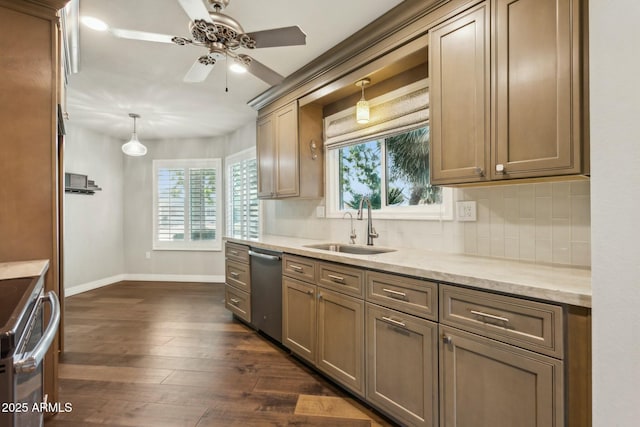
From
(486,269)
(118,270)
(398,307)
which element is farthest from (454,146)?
(118,270)

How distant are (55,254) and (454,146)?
2275 mm

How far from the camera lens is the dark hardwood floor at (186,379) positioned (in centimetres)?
192

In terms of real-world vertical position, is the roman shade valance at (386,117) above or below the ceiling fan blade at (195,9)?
below

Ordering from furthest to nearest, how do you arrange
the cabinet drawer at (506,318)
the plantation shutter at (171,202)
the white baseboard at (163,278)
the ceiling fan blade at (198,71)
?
the plantation shutter at (171,202) → the white baseboard at (163,278) → the ceiling fan blade at (198,71) → the cabinet drawer at (506,318)

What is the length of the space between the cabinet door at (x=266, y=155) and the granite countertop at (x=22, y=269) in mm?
2270

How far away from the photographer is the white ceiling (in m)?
2.12

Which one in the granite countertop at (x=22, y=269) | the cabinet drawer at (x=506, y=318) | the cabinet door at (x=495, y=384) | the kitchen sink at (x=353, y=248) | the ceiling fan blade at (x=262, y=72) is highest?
the ceiling fan blade at (x=262, y=72)

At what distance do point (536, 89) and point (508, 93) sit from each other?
0.12m

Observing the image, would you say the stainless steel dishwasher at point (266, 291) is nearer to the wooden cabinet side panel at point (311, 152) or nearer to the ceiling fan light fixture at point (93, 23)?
the wooden cabinet side panel at point (311, 152)

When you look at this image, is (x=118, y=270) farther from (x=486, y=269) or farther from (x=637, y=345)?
(x=637, y=345)

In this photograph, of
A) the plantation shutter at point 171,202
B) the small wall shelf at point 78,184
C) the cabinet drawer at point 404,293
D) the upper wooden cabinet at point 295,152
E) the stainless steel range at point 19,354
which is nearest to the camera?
the stainless steel range at point 19,354

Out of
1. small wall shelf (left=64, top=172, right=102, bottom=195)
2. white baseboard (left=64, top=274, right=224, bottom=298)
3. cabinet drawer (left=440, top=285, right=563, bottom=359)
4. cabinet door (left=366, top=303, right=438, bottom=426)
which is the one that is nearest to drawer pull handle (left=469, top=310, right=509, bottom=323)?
cabinet drawer (left=440, top=285, right=563, bottom=359)

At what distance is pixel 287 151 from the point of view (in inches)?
133

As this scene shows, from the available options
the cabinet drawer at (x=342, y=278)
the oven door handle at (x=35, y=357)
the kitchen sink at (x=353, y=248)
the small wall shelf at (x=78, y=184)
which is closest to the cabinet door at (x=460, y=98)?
the cabinet drawer at (x=342, y=278)
